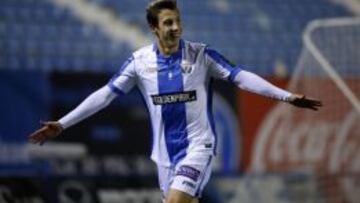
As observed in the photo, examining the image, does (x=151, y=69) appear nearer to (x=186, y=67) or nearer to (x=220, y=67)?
(x=186, y=67)

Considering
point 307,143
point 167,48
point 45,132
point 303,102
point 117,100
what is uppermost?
point 167,48

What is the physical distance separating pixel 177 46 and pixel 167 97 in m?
0.30

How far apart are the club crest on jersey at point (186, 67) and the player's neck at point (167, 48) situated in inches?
3.5

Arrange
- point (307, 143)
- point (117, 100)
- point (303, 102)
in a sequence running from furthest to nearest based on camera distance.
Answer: point (307, 143), point (117, 100), point (303, 102)

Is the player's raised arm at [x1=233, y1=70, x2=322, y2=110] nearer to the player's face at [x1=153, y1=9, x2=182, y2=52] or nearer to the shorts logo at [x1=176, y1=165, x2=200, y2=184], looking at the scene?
the player's face at [x1=153, y1=9, x2=182, y2=52]

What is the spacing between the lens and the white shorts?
445 cm

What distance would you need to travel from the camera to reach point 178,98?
180 inches

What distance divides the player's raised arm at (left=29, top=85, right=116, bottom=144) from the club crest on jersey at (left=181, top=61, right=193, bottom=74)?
44 cm

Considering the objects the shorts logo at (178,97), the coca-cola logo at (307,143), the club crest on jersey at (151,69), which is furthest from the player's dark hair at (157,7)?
the coca-cola logo at (307,143)

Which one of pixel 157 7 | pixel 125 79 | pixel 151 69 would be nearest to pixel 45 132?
pixel 125 79

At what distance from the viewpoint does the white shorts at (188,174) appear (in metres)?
4.45

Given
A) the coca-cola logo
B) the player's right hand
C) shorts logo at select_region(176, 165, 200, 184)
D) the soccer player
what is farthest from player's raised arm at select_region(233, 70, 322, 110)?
the coca-cola logo

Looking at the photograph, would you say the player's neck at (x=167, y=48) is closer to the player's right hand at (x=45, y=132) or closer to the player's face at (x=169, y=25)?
the player's face at (x=169, y=25)

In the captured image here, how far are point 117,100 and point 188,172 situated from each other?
4379 millimetres
